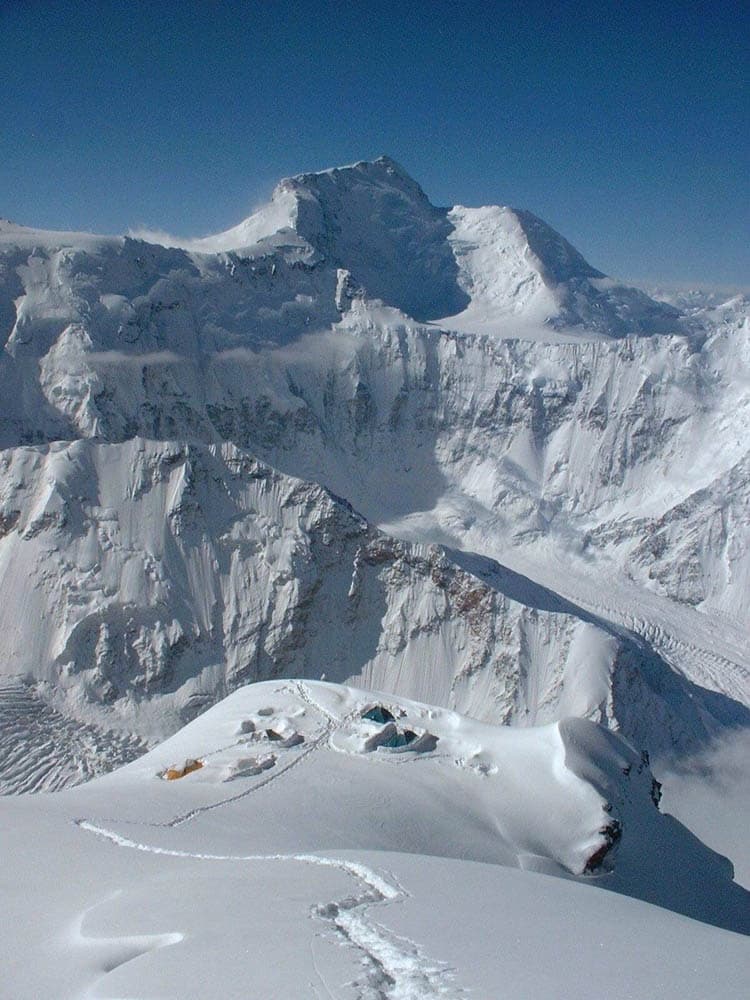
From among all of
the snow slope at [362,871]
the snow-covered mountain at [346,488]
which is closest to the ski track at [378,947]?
the snow slope at [362,871]

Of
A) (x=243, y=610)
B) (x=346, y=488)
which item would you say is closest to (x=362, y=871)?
(x=243, y=610)

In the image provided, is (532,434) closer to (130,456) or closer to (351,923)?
(130,456)

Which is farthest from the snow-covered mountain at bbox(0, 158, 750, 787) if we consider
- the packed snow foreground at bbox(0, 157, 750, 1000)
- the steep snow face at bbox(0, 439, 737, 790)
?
the packed snow foreground at bbox(0, 157, 750, 1000)

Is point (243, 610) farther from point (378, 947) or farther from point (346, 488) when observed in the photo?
point (378, 947)

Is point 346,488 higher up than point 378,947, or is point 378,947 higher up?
point 346,488

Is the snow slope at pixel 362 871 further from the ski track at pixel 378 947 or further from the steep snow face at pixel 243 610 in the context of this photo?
the steep snow face at pixel 243 610

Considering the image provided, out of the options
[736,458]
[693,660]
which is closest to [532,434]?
[736,458]
